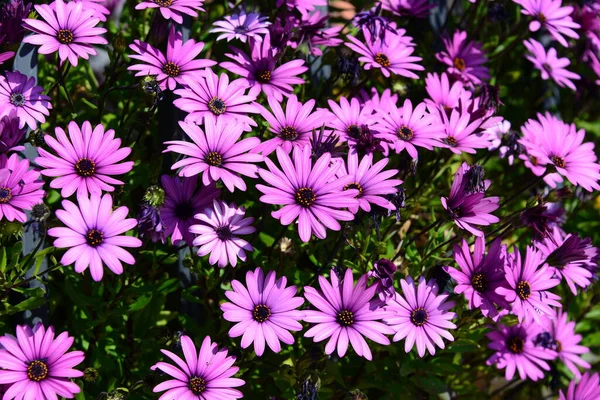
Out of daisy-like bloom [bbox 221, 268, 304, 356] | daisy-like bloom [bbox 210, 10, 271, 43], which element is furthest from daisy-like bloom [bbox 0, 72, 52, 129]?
daisy-like bloom [bbox 221, 268, 304, 356]

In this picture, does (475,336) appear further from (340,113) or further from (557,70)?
(557,70)

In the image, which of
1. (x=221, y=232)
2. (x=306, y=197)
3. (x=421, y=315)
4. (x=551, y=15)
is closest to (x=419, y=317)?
(x=421, y=315)

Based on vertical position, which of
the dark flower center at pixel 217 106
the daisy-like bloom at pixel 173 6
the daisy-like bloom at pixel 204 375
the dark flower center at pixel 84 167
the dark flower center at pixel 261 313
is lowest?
the daisy-like bloom at pixel 204 375

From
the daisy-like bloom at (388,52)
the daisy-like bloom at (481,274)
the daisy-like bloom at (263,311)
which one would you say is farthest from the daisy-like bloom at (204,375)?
the daisy-like bloom at (388,52)

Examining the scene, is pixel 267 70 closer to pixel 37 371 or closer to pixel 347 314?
pixel 347 314

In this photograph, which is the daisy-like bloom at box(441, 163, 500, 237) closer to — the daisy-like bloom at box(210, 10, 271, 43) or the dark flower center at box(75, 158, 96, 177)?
the daisy-like bloom at box(210, 10, 271, 43)

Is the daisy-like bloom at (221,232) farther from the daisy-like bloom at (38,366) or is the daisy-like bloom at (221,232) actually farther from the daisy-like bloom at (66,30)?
the daisy-like bloom at (66,30)
